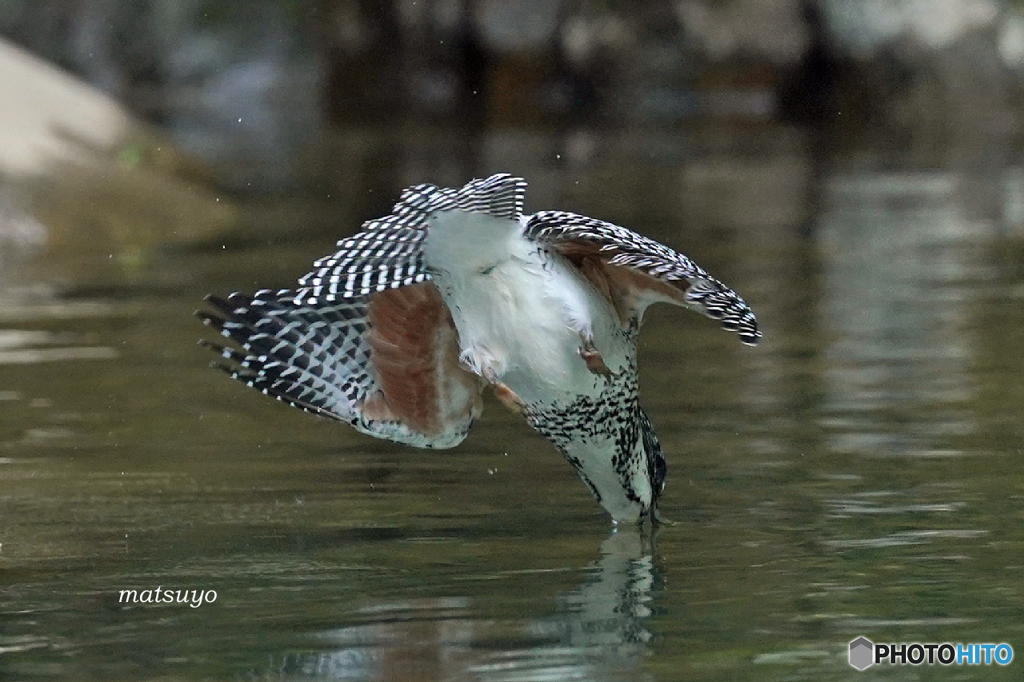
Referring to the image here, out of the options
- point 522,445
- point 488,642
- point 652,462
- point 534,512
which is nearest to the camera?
point 488,642

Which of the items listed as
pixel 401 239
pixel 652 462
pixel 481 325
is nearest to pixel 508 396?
pixel 481 325

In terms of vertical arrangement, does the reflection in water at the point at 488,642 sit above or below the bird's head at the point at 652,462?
below

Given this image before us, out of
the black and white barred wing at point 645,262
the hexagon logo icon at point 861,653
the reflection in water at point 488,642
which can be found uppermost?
the black and white barred wing at point 645,262

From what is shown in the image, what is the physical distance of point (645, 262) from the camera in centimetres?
539

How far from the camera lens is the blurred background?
486 centimetres

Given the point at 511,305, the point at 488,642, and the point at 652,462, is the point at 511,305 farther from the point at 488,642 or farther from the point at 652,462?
the point at 488,642

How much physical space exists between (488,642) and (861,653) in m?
0.87

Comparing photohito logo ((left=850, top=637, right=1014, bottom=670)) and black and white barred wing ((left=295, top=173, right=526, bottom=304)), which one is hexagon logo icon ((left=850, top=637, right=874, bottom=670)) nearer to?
photohito logo ((left=850, top=637, right=1014, bottom=670))

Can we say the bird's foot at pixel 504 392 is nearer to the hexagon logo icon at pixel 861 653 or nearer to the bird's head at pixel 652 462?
→ the bird's head at pixel 652 462


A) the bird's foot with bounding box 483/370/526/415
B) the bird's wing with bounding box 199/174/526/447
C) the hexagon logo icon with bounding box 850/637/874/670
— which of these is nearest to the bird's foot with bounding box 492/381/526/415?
the bird's foot with bounding box 483/370/526/415

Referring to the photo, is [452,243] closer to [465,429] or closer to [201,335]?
[465,429]

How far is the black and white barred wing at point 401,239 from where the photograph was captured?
5.41 meters

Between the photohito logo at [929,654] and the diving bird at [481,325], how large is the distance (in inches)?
46.2

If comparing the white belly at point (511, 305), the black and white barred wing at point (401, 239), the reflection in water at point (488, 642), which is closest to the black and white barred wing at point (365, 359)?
the black and white barred wing at point (401, 239)
